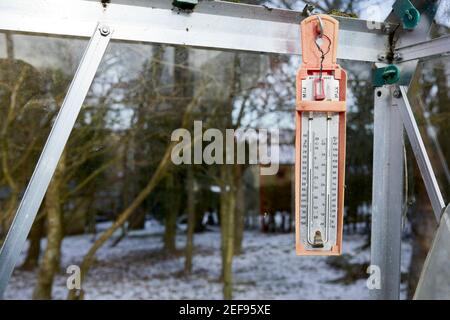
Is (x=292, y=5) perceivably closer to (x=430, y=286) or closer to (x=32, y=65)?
(x=430, y=286)

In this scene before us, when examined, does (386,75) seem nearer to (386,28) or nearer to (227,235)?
(386,28)

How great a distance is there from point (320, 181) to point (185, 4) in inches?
32.9

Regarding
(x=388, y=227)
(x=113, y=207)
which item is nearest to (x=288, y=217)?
(x=113, y=207)

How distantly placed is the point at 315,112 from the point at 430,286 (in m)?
0.68

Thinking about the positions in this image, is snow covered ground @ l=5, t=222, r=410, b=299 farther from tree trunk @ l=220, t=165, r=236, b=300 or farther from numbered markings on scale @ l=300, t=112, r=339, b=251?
numbered markings on scale @ l=300, t=112, r=339, b=251

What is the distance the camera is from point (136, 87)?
11.9ft

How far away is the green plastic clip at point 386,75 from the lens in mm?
1932

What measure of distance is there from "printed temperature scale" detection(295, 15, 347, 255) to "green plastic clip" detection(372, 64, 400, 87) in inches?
18.6

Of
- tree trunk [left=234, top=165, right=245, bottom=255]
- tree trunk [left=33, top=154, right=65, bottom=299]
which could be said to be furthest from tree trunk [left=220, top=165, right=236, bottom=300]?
tree trunk [left=33, top=154, right=65, bottom=299]

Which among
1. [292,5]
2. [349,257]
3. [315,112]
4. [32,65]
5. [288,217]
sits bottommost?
[349,257]

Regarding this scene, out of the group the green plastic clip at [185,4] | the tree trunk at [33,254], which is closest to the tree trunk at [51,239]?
the tree trunk at [33,254]

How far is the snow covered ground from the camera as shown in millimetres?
6086

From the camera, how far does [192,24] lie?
5.61 feet

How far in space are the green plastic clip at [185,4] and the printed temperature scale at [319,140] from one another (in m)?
0.42
